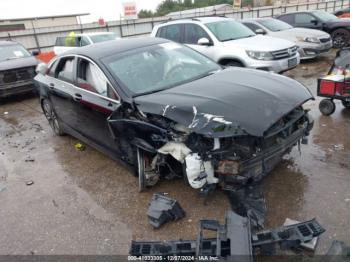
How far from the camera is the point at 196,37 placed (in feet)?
27.9

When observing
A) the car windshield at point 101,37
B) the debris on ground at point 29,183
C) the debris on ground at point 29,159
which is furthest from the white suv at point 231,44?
the debris on ground at point 29,183

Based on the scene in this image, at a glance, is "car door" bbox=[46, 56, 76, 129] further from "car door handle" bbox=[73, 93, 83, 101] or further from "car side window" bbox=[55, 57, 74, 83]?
"car door handle" bbox=[73, 93, 83, 101]

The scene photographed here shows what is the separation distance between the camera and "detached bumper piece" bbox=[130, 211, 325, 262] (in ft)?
8.15

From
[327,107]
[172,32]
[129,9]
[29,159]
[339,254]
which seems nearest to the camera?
[339,254]

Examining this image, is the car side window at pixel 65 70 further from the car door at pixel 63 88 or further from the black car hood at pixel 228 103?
the black car hood at pixel 228 103

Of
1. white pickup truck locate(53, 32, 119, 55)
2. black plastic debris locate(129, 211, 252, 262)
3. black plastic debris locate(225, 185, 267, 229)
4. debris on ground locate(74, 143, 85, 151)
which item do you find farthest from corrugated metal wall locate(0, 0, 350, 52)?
black plastic debris locate(129, 211, 252, 262)

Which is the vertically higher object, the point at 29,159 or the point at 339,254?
the point at 339,254

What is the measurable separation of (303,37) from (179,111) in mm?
9128

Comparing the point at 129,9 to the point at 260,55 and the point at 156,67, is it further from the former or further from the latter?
the point at 156,67

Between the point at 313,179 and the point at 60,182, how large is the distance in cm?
335

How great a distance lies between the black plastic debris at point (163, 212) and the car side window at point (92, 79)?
4.49ft

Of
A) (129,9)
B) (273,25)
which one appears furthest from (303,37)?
(129,9)

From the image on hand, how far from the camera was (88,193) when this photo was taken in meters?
4.12

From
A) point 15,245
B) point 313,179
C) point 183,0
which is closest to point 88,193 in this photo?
point 15,245
